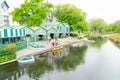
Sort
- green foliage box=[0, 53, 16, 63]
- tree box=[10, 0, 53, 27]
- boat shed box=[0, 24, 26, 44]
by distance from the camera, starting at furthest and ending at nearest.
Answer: tree box=[10, 0, 53, 27]
boat shed box=[0, 24, 26, 44]
green foliage box=[0, 53, 16, 63]

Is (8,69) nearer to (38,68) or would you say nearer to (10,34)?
(38,68)

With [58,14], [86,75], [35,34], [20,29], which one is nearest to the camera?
[86,75]

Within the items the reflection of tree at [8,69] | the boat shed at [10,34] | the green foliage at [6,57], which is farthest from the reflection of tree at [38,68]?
the boat shed at [10,34]

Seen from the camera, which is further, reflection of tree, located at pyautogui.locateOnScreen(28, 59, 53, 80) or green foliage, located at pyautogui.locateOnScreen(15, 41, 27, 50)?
green foliage, located at pyautogui.locateOnScreen(15, 41, 27, 50)

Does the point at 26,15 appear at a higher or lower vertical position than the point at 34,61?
higher

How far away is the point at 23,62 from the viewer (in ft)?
104

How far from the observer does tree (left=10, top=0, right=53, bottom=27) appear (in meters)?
53.5

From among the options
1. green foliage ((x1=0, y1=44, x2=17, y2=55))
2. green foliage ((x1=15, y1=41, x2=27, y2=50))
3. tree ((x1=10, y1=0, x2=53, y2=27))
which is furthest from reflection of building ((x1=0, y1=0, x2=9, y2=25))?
green foliage ((x1=0, y1=44, x2=17, y2=55))

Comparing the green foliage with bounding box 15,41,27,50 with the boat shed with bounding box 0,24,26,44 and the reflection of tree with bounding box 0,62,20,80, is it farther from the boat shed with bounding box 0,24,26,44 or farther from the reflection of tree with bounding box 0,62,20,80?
the reflection of tree with bounding box 0,62,20,80

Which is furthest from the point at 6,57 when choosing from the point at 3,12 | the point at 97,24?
the point at 97,24

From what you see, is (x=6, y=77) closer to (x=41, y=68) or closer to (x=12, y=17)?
(x=41, y=68)

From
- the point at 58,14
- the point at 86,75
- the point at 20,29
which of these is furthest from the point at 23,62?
the point at 58,14

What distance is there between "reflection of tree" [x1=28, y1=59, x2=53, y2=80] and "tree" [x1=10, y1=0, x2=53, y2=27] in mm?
21463

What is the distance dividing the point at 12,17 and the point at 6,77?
33398 millimetres
